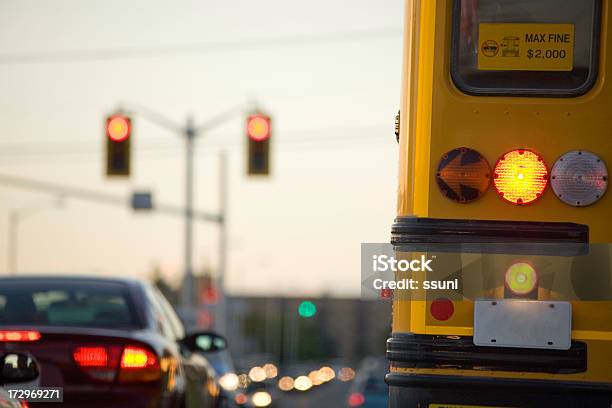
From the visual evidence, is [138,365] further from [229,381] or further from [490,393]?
[229,381]

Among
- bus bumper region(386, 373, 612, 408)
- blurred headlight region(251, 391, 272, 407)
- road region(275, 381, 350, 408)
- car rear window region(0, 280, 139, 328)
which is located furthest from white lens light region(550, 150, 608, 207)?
road region(275, 381, 350, 408)

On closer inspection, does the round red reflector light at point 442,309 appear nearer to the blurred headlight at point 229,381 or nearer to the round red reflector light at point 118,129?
the blurred headlight at point 229,381

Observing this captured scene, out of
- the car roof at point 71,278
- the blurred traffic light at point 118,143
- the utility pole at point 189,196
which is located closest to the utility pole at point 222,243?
the utility pole at point 189,196

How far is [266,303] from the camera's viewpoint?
142125 mm

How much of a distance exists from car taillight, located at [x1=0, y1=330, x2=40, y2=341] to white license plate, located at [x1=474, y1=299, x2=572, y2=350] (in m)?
2.74

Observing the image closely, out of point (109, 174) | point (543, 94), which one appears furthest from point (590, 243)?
point (109, 174)

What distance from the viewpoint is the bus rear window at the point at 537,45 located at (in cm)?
584

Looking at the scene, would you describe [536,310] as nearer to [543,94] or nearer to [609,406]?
[609,406]

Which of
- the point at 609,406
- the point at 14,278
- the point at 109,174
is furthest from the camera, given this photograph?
the point at 109,174

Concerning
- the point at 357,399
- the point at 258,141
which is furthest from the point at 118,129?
the point at 357,399

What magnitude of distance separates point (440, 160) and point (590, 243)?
69 cm

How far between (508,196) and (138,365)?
8.87 ft

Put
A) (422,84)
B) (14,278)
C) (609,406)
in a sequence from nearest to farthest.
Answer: (609,406) < (422,84) < (14,278)

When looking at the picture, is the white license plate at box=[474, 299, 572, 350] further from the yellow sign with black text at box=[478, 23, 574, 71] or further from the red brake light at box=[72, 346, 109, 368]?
the red brake light at box=[72, 346, 109, 368]
